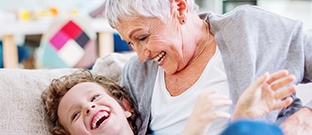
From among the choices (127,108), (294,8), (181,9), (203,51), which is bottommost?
(294,8)

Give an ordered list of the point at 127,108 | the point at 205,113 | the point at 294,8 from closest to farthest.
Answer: the point at 205,113
the point at 127,108
the point at 294,8

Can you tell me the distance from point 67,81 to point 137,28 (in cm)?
37

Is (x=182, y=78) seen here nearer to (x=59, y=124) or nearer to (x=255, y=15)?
(x=255, y=15)

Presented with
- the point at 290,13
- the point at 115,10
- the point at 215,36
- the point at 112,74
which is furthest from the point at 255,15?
the point at 290,13

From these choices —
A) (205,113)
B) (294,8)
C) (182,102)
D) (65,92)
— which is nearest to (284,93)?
(205,113)

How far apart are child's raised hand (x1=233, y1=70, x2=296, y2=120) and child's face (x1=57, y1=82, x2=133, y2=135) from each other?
485 millimetres

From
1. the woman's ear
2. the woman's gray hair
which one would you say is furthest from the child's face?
the woman's ear

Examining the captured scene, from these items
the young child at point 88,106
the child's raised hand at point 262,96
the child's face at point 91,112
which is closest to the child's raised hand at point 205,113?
the child's raised hand at point 262,96

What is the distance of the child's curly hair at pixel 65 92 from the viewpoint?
1518mm

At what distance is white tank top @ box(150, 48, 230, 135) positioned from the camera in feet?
4.54

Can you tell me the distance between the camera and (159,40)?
1.42 meters

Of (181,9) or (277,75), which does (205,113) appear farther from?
(181,9)

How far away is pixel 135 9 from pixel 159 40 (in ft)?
0.44

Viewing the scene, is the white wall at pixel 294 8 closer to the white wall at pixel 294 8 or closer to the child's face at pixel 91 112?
the white wall at pixel 294 8
